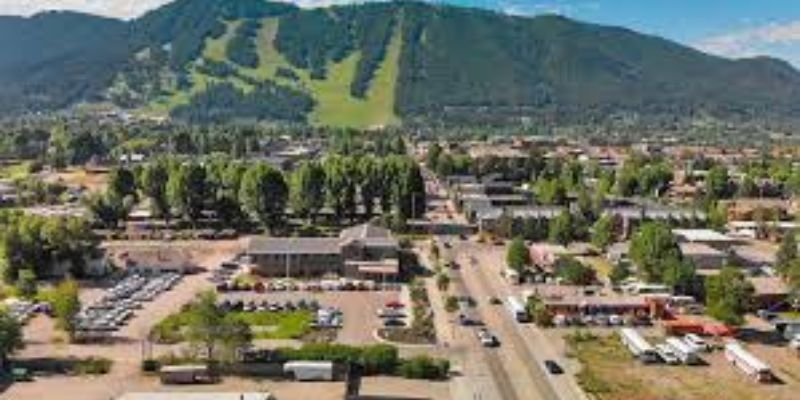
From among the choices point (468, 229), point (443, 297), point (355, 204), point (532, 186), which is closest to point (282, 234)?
point (355, 204)

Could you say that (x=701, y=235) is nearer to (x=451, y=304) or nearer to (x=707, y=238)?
(x=707, y=238)

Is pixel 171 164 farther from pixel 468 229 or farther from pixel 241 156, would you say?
pixel 241 156

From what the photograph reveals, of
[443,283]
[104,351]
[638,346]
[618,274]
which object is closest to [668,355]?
[638,346]

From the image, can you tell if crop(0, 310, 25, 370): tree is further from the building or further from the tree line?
the tree line

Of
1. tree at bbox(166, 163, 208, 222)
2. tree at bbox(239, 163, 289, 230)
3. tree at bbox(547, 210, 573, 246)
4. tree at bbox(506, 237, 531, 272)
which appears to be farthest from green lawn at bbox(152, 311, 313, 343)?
tree at bbox(166, 163, 208, 222)

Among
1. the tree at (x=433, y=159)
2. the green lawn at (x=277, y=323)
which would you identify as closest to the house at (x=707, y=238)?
the green lawn at (x=277, y=323)

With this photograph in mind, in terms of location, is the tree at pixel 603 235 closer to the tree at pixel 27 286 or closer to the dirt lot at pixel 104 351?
the dirt lot at pixel 104 351
